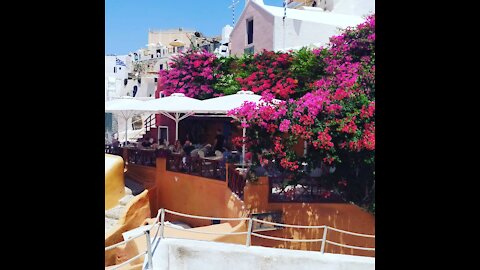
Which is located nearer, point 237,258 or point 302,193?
point 237,258

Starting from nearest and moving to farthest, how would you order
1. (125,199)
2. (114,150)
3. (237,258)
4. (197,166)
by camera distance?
(237,258)
(197,166)
(125,199)
(114,150)

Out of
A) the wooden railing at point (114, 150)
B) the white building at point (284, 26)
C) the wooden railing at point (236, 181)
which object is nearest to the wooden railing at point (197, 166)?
the wooden railing at point (236, 181)

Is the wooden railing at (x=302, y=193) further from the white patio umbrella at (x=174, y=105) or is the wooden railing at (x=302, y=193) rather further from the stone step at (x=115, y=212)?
the stone step at (x=115, y=212)

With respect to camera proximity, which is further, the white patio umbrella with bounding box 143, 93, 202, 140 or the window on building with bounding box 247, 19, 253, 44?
the window on building with bounding box 247, 19, 253, 44

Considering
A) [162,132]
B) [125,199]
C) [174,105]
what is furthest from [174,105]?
[162,132]

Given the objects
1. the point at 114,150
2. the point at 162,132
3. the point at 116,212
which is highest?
the point at 162,132

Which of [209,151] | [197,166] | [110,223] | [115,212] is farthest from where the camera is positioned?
[209,151]

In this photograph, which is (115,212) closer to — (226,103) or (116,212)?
(116,212)

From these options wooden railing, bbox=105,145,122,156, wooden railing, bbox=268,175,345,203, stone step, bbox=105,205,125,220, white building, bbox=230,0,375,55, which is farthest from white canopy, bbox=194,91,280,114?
white building, bbox=230,0,375,55

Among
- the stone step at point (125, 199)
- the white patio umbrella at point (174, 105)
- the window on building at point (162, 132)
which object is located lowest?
the stone step at point (125, 199)

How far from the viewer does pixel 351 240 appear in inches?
304

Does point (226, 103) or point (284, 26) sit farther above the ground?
point (284, 26)

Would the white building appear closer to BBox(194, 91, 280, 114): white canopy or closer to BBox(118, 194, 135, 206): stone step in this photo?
BBox(194, 91, 280, 114): white canopy
